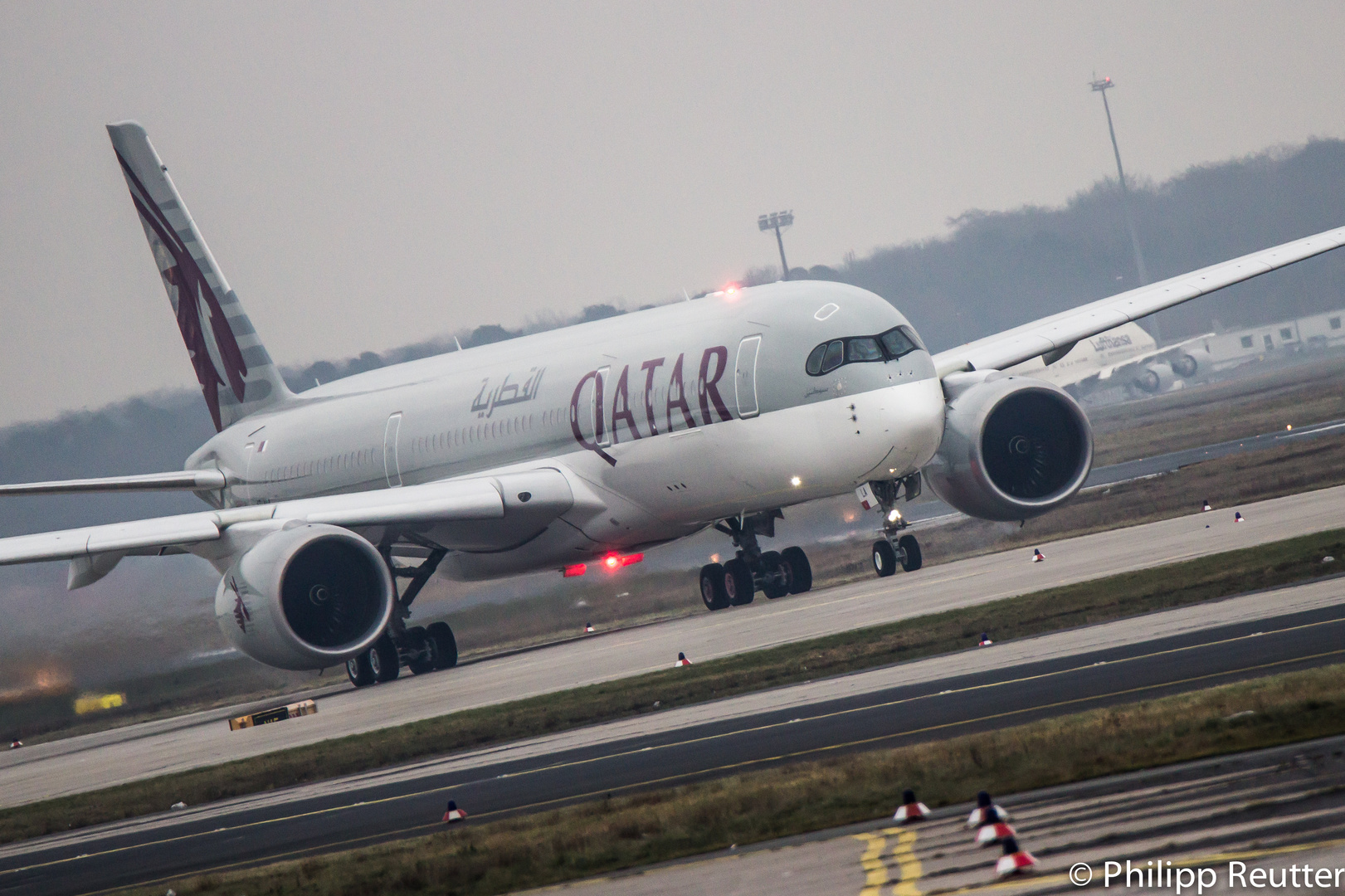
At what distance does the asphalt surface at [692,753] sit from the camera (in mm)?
11719

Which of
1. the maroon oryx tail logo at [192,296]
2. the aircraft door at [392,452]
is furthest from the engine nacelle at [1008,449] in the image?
the maroon oryx tail logo at [192,296]

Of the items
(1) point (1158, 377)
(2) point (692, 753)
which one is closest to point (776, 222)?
(1) point (1158, 377)

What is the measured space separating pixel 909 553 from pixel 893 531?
0.81m

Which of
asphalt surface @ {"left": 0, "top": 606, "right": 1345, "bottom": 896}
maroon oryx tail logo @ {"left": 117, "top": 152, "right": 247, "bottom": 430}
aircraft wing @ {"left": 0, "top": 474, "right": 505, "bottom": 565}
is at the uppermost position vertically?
maroon oryx tail logo @ {"left": 117, "top": 152, "right": 247, "bottom": 430}

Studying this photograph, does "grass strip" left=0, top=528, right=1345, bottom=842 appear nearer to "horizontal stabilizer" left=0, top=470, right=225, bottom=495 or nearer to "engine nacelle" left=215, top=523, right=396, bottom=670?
"engine nacelle" left=215, top=523, right=396, bottom=670

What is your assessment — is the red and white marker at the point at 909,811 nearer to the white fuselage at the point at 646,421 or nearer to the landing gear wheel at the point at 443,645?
the white fuselage at the point at 646,421

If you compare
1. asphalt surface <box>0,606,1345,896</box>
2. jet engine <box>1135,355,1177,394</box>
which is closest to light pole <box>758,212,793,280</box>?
jet engine <box>1135,355,1177,394</box>

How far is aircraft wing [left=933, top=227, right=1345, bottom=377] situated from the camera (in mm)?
25922

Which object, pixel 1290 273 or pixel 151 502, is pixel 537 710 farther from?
pixel 1290 273

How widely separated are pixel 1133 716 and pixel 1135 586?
26.8 feet

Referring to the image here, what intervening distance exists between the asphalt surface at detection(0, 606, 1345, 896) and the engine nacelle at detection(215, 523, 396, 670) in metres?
7.66

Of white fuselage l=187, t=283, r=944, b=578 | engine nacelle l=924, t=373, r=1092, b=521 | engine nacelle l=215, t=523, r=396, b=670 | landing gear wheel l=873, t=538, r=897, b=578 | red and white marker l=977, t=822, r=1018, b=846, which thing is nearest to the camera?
red and white marker l=977, t=822, r=1018, b=846

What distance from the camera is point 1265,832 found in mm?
6504

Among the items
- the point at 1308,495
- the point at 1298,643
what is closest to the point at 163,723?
the point at 1308,495
